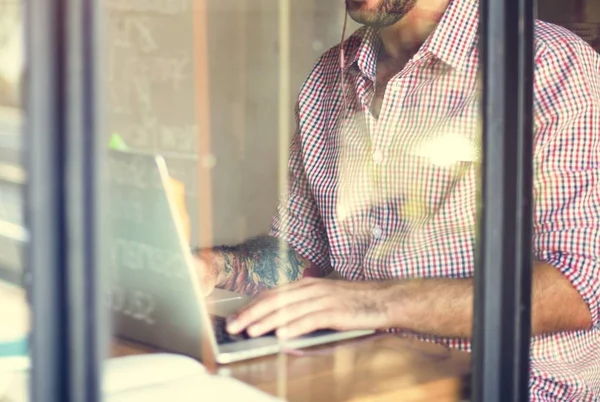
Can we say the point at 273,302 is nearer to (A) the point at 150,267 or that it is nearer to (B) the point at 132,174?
(A) the point at 150,267

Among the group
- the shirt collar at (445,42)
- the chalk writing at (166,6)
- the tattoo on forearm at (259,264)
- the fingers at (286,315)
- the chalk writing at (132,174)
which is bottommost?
the tattoo on forearm at (259,264)

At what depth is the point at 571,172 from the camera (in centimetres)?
163

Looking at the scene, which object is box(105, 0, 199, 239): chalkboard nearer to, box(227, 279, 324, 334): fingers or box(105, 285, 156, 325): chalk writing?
box(227, 279, 324, 334): fingers

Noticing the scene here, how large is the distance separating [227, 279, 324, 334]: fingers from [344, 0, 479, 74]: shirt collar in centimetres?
43

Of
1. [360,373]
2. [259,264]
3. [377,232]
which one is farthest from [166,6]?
[360,373]

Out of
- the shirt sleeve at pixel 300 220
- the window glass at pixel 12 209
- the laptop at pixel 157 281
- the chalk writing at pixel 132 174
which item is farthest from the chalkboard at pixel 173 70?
the window glass at pixel 12 209

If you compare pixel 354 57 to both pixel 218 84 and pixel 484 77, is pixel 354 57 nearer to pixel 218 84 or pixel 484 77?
pixel 484 77

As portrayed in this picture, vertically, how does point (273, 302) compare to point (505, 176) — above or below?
below

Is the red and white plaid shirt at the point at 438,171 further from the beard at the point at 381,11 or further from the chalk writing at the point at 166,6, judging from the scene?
the chalk writing at the point at 166,6

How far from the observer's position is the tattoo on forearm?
1857 mm

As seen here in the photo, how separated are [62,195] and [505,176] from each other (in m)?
0.60

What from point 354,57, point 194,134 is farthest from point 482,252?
point 194,134

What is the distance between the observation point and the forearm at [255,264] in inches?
72.7

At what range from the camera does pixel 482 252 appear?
1.25 m
